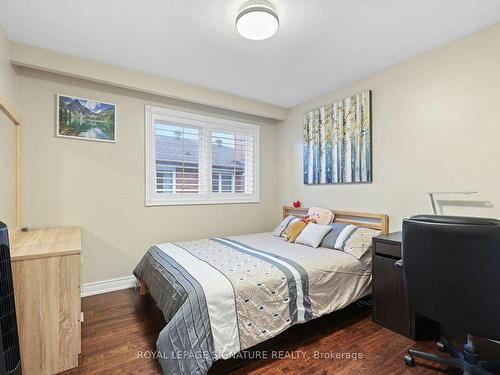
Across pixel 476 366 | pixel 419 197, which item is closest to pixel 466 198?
pixel 419 197

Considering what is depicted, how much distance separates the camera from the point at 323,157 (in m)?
3.49

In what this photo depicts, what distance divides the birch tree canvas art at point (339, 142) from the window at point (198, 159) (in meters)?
0.91

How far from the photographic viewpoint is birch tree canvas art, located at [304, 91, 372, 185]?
9.84 ft

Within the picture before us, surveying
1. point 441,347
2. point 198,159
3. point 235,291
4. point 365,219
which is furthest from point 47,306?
point 365,219

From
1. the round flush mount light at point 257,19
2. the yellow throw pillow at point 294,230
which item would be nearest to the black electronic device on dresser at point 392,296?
the yellow throw pillow at point 294,230

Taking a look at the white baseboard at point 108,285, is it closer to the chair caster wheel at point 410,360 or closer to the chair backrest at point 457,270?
the chair caster wheel at point 410,360

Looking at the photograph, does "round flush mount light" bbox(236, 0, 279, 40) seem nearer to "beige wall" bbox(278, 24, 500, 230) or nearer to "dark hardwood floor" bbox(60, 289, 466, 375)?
"beige wall" bbox(278, 24, 500, 230)

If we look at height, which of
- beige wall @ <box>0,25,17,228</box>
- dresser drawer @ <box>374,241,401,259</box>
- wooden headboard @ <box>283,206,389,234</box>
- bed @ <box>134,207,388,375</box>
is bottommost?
bed @ <box>134,207,388,375</box>

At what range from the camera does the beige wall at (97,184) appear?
8.57 feet

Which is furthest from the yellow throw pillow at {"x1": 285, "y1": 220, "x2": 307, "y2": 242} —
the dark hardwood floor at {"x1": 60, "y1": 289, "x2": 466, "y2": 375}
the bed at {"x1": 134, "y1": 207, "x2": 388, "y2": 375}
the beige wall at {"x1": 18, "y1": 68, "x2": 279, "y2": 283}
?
the beige wall at {"x1": 18, "y1": 68, "x2": 279, "y2": 283}

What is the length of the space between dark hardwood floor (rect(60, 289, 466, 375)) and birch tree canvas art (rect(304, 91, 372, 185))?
158 centimetres

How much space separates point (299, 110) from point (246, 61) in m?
1.53

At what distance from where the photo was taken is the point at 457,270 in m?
1.38

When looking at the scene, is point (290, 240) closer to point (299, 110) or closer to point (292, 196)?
point (292, 196)
